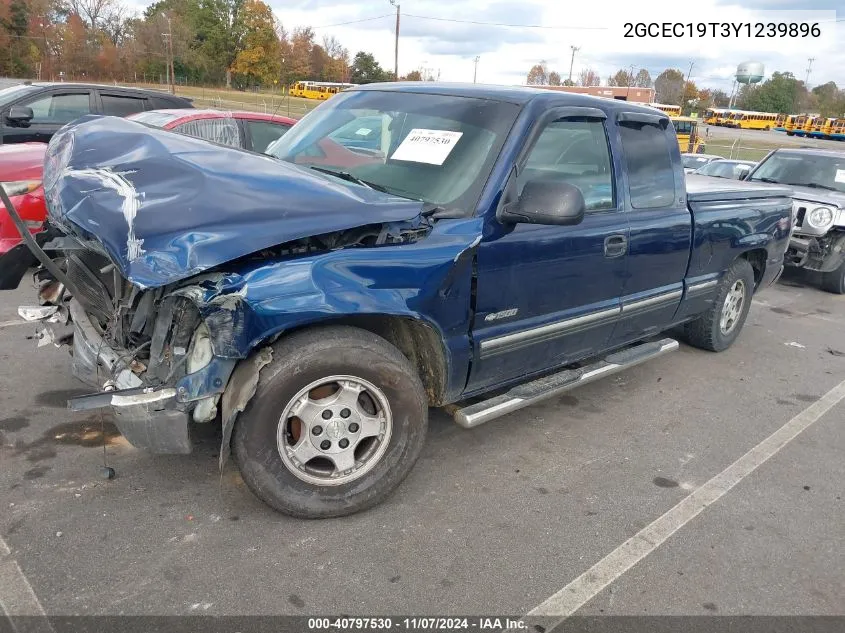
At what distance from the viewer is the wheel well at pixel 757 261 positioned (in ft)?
18.5

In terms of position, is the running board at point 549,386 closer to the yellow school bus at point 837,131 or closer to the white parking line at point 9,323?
the white parking line at point 9,323

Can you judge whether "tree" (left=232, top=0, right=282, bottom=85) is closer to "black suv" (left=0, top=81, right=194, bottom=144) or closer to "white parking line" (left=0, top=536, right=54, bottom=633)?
"black suv" (left=0, top=81, right=194, bottom=144)

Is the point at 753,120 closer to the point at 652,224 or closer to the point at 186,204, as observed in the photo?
the point at 652,224

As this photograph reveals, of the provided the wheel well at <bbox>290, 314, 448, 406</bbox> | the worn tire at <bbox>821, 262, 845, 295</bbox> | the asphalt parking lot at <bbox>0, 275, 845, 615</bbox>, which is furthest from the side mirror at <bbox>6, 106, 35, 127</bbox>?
the worn tire at <bbox>821, 262, 845, 295</bbox>

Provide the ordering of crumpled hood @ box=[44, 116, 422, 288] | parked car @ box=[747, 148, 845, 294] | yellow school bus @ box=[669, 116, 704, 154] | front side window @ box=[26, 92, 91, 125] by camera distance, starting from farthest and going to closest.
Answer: yellow school bus @ box=[669, 116, 704, 154] → front side window @ box=[26, 92, 91, 125] → parked car @ box=[747, 148, 845, 294] → crumpled hood @ box=[44, 116, 422, 288]

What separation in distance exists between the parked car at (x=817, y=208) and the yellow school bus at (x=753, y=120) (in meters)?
67.9

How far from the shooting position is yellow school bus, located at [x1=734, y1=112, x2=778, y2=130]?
6850cm

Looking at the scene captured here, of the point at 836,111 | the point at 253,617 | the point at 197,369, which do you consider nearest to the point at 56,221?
the point at 197,369

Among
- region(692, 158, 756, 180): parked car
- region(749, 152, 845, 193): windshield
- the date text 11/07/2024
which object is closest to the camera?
the date text 11/07/2024

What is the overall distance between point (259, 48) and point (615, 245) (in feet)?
237

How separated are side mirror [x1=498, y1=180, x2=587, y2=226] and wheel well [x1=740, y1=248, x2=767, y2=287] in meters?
3.14

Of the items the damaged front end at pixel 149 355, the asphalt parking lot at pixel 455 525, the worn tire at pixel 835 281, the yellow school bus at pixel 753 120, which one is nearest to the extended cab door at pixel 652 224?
the asphalt parking lot at pixel 455 525

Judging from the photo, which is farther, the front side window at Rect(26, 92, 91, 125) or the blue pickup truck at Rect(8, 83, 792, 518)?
the front side window at Rect(26, 92, 91, 125)

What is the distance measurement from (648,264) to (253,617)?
10.1 ft
